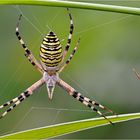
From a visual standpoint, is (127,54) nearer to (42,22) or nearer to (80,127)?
(42,22)

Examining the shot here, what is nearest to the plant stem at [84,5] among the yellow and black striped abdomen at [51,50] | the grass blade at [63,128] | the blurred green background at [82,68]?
the grass blade at [63,128]

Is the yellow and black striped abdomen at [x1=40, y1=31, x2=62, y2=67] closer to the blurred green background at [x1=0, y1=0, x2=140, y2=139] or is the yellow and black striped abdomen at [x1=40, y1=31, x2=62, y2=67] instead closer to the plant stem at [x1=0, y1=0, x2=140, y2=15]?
the plant stem at [x1=0, y1=0, x2=140, y2=15]

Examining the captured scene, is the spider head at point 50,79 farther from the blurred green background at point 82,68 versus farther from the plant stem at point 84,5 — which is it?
the plant stem at point 84,5

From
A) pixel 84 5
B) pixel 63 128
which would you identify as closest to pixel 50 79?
pixel 63 128

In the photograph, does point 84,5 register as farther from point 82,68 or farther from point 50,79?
point 82,68

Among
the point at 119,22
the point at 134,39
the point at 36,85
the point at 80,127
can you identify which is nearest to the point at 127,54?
the point at 134,39

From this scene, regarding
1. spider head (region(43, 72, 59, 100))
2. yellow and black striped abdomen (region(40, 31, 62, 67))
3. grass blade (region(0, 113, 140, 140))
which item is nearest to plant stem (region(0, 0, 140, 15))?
grass blade (region(0, 113, 140, 140))
